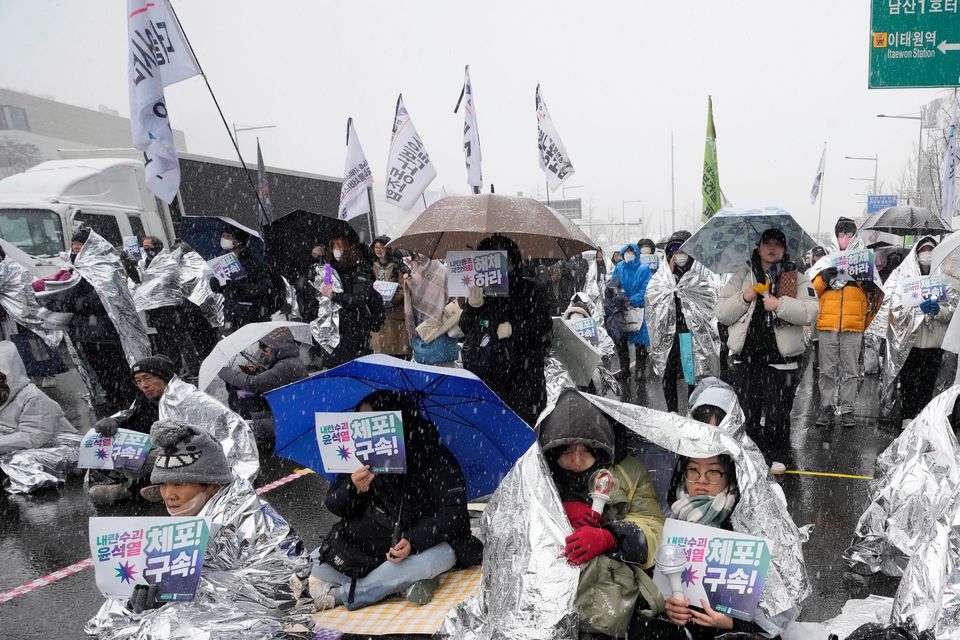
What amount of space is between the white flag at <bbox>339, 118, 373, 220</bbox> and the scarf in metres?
8.25

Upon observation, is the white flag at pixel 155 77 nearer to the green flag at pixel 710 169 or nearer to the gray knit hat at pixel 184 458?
the gray knit hat at pixel 184 458

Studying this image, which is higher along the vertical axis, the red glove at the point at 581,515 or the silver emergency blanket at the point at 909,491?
the red glove at the point at 581,515

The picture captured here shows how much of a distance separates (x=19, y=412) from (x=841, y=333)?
7.54 m

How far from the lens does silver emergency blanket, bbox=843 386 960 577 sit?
344cm

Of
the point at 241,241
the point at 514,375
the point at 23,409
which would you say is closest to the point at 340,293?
the point at 241,241

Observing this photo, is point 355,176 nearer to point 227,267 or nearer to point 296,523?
point 227,267

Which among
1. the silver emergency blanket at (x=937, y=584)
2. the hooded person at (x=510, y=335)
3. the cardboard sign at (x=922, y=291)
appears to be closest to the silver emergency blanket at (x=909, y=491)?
the silver emergency blanket at (x=937, y=584)

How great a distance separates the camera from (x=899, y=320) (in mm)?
6688

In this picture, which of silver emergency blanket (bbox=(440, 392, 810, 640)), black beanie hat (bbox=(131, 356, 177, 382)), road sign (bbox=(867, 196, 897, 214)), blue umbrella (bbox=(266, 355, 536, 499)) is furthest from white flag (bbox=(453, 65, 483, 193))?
road sign (bbox=(867, 196, 897, 214))

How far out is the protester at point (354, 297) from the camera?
6.42 m

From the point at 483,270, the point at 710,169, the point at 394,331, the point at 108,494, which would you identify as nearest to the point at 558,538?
the point at 483,270

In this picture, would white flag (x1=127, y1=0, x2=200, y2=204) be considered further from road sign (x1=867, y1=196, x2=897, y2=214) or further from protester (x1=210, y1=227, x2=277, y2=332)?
road sign (x1=867, y1=196, x2=897, y2=214)

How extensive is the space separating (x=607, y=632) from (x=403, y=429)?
1.40 meters

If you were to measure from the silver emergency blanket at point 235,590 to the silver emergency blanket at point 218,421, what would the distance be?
52.5 inches
